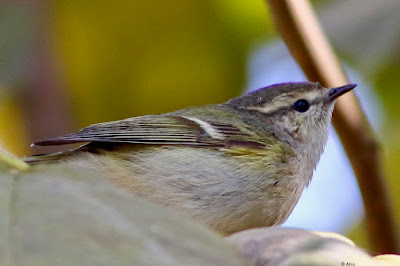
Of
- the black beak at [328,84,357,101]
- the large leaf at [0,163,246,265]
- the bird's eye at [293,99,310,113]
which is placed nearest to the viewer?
the large leaf at [0,163,246,265]

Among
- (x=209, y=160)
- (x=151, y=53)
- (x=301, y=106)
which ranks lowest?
(x=209, y=160)

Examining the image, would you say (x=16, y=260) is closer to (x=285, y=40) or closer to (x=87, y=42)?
(x=285, y=40)

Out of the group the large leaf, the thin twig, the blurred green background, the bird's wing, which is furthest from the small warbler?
the large leaf

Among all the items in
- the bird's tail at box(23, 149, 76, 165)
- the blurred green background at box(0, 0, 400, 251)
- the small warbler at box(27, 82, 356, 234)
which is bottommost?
the small warbler at box(27, 82, 356, 234)

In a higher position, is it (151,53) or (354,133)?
(151,53)

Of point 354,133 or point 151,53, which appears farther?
point 151,53

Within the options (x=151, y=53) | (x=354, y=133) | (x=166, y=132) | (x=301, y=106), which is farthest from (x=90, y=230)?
(x=151, y=53)

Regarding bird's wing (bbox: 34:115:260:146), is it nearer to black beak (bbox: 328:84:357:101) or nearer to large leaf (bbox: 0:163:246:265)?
black beak (bbox: 328:84:357:101)

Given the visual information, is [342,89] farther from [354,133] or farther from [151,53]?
[151,53]
